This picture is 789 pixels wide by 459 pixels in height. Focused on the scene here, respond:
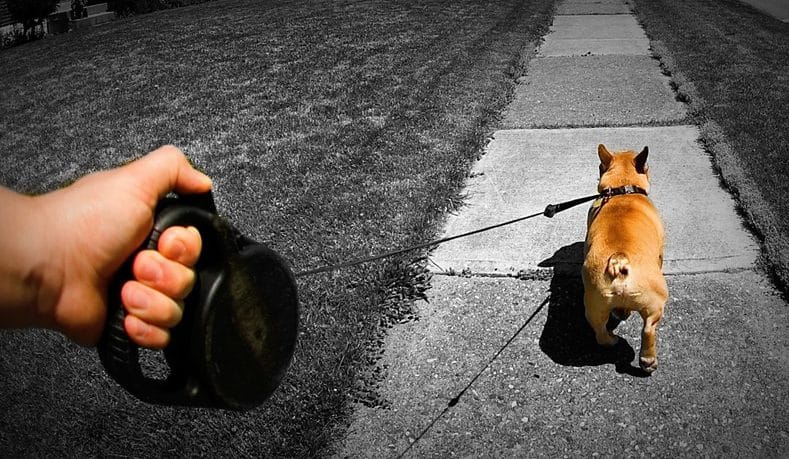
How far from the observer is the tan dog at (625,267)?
105 inches

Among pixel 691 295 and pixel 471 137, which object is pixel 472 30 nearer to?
pixel 471 137

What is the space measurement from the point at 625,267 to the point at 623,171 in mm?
1030

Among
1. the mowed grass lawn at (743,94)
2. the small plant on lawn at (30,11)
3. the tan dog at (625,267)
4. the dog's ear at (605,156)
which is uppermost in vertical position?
the small plant on lawn at (30,11)

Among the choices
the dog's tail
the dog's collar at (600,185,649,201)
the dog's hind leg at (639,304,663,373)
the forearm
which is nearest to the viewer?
the forearm

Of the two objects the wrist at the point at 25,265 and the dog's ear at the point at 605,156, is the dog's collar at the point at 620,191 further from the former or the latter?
the wrist at the point at 25,265

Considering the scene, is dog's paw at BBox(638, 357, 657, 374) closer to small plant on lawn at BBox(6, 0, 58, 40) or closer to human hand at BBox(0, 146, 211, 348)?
human hand at BBox(0, 146, 211, 348)

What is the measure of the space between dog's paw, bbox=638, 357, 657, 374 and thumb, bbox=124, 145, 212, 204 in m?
2.62

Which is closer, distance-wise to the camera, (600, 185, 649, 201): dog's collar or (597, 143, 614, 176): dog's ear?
(600, 185, 649, 201): dog's collar

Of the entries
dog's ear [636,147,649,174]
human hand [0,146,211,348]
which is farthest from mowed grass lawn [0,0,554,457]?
human hand [0,146,211,348]

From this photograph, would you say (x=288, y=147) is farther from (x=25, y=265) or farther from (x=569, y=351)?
(x=25, y=265)

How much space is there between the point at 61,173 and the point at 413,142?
406cm

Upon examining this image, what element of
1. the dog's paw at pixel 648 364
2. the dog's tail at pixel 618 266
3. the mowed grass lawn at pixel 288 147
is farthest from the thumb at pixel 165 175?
the dog's paw at pixel 648 364

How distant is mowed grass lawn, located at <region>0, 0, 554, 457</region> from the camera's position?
9.77 feet

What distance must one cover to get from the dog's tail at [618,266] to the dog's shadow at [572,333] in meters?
0.70
